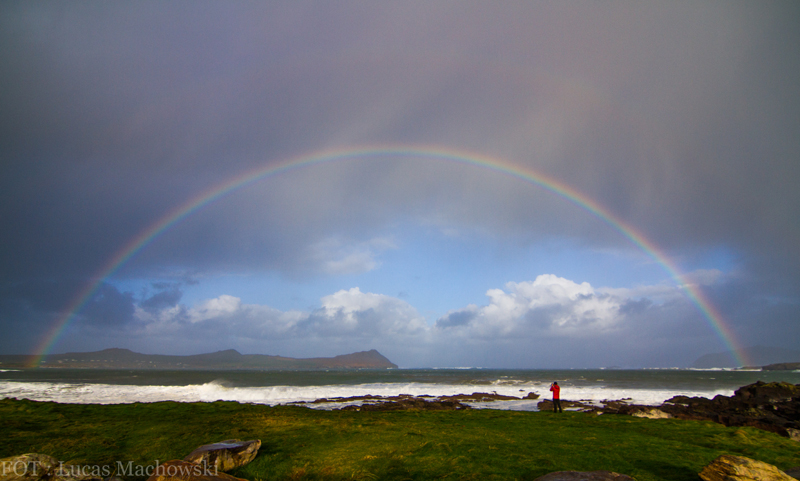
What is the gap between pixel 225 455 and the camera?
1054 centimetres

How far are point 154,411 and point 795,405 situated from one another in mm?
43167

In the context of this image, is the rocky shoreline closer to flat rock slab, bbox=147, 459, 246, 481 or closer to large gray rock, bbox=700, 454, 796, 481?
large gray rock, bbox=700, 454, 796, 481

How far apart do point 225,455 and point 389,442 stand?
4.82 meters

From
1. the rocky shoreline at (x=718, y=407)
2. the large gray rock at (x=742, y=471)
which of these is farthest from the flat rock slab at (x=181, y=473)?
the rocky shoreline at (x=718, y=407)

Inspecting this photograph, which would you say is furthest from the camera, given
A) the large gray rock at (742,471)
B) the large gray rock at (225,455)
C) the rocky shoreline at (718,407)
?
the rocky shoreline at (718,407)

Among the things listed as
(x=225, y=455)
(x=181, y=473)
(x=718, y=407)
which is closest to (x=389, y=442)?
(x=225, y=455)

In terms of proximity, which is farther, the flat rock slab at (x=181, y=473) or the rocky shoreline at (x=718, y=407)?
the rocky shoreline at (x=718, y=407)

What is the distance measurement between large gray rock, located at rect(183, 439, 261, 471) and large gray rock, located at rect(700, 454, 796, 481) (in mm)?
11186

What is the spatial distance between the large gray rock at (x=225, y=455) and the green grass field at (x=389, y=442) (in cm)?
26

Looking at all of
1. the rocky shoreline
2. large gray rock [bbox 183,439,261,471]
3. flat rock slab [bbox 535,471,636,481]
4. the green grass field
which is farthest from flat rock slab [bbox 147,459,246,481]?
the rocky shoreline

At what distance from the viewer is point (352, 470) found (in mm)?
10414

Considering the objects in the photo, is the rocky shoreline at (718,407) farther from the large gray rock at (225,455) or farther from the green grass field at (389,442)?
the large gray rock at (225,455)

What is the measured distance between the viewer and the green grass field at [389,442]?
10.5 m

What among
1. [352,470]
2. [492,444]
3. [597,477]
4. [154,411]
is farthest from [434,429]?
[154,411]
